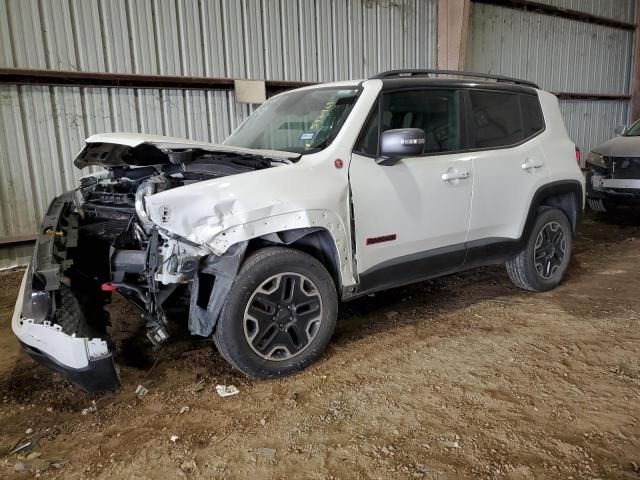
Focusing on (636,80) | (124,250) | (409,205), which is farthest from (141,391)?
(636,80)

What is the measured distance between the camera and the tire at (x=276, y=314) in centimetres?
274

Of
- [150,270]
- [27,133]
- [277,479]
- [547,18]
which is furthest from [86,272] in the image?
[547,18]

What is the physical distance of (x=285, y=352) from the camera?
2979 mm

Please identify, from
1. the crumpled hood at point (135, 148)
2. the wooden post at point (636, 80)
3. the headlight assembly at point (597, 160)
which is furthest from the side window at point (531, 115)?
the wooden post at point (636, 80)

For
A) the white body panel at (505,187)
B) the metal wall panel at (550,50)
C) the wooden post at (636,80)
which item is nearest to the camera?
the white body panel at (505,187)

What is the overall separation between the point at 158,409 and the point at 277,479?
2.97 ft

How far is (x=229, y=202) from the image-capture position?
2633 millimetres

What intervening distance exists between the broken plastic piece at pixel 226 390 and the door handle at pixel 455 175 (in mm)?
1989

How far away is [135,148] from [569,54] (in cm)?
1168

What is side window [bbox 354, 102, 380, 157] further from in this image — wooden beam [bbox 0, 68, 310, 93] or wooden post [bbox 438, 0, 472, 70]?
wooden post [bbox 438, 0, 472, 70]

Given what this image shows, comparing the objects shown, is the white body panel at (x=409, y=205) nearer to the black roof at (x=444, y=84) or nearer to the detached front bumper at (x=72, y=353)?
the black roof at (x=444, y=84)

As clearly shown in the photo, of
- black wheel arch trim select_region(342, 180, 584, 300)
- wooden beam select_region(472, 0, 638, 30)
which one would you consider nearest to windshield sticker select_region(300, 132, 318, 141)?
black wheel arch trim select_region(342, 180, 584, 300)

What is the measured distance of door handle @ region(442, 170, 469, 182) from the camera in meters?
3.49

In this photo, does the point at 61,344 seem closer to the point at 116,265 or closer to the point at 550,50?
the point at 116,265
